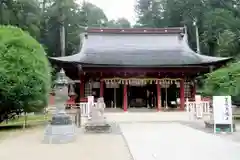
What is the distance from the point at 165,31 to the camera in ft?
87.4

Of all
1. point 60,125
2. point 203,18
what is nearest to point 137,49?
point 60,125

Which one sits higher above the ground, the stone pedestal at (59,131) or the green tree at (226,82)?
the green tree at (226,82)

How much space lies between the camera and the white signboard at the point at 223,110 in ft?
35.1

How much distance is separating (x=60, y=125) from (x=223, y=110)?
546 cm

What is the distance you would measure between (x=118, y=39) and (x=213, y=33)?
21992 millimetres

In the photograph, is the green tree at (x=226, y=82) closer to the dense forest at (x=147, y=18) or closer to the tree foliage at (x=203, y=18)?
the tree foliage at (x=203, y=18)

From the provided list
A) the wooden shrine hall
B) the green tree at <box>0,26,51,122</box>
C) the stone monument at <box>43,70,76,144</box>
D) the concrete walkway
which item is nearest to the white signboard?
the concrete walkway

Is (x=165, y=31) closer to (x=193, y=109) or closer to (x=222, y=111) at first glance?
(x=193, y=109)

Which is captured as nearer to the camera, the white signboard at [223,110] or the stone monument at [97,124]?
the white signboard at [223,110]

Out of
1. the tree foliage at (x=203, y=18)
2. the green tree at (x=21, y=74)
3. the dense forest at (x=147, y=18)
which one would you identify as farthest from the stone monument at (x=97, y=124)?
the dense forest at (x=147, y=18)

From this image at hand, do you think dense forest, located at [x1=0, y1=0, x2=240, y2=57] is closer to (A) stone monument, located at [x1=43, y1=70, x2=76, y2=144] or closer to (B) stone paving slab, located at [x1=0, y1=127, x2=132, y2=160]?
(A) stone monument, located at [x1=43, y1=70, x2=76, y2=144]

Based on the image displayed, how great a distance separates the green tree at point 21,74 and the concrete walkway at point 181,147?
207 inches

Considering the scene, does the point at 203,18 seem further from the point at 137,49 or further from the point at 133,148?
the point at 133,148

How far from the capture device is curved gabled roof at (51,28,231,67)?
21.8 m
